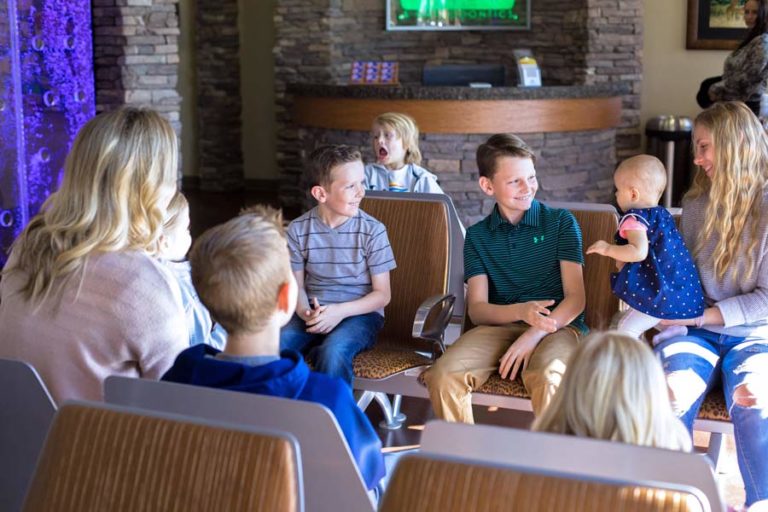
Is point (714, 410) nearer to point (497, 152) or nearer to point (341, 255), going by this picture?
point (497, 152)

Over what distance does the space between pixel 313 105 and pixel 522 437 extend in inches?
260

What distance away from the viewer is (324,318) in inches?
126

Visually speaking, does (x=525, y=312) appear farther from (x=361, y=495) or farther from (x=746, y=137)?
(x=361, y=495)

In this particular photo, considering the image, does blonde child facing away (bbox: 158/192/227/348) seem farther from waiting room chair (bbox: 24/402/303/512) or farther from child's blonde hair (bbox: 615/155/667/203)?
child's blonde hair (bbox: 615/155/667/203)

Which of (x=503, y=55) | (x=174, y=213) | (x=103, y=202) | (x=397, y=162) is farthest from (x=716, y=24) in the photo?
(x=103, y=202)

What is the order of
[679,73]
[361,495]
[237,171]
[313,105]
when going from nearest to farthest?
[361,495], [313,105], [679,73], [237,171]

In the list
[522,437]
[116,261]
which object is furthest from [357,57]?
[522,437]

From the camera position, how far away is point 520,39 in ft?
29.7

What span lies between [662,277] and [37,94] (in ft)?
11.9

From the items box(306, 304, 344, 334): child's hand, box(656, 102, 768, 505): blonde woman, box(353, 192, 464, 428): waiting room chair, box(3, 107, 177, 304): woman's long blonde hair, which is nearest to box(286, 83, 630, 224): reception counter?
box(353, 192, 464, 428): waiting room chair

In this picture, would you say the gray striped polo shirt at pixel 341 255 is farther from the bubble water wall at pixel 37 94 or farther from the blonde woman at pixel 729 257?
the bubble water wall at pixel 37 94

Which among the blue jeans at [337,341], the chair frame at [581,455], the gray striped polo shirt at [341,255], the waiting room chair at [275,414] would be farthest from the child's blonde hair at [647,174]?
the chair frame at [581,455]

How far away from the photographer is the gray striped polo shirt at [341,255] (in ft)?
10.9

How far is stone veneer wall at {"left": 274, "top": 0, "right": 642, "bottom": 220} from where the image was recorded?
25.3 feet
